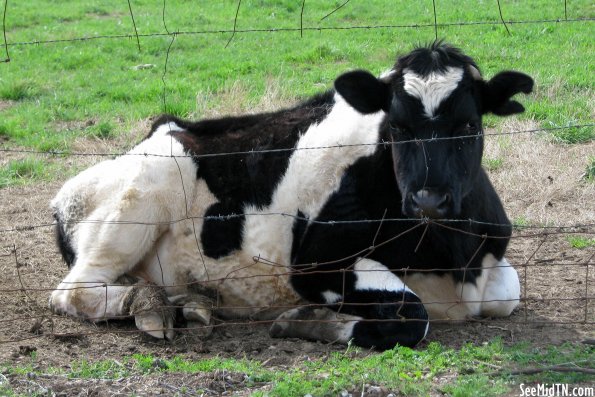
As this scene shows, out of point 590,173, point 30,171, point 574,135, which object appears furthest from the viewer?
point 30,171

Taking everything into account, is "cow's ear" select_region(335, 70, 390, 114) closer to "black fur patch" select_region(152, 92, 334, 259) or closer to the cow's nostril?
"black fur patch" select_region(152, 92, 334, 259)

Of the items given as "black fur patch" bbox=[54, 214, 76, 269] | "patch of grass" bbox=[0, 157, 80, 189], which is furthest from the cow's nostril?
"patch of grass" bbox=[0, 157, 80, 189]

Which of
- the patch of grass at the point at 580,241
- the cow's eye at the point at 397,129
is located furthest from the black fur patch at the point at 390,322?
the patch of grass at the point at 580,241

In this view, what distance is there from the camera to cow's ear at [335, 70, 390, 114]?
7.04 m

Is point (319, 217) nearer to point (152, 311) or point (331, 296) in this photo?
point (331, 296)

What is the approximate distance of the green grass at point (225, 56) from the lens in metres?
13.1

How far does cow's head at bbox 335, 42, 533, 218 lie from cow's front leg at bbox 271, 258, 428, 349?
0.64 metres

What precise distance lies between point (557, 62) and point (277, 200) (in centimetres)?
818

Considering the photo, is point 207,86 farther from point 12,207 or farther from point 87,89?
point 12,207

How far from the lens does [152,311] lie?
7.31 meters

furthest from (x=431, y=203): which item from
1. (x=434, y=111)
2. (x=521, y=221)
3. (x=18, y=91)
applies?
(x=18, y=91)

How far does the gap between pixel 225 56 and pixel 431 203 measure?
10456 mm

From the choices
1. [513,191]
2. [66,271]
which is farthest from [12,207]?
[513,191]

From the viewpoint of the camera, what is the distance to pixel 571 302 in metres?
7.36
